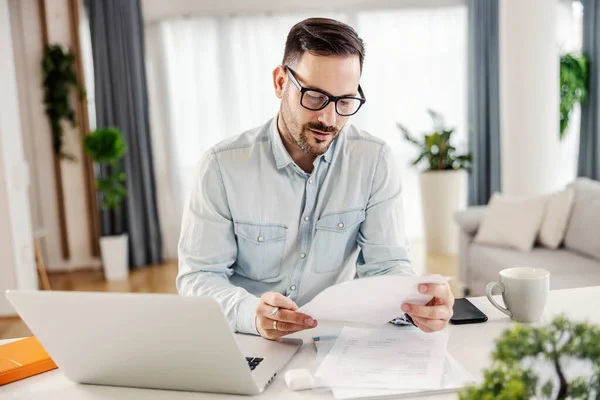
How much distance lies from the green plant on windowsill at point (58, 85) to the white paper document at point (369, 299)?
4.53 meters

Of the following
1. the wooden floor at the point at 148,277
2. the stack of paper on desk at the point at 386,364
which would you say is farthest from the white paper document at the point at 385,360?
the wooden floor at the point at 148,277

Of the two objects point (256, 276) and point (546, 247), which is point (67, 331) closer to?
point (256, 276)

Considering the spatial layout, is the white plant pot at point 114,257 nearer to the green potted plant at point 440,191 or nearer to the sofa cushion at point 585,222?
the green potted plant at point 440,191

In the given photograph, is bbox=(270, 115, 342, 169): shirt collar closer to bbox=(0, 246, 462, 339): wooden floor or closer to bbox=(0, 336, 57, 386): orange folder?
bbox=(0, 336, 57, 386): orange folder

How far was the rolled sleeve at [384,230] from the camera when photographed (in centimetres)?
166

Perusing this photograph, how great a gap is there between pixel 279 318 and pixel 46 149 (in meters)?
4.64

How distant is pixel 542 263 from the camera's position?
134 inches

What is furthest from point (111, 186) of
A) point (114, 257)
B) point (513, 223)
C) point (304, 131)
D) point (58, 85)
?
point (304, 131)

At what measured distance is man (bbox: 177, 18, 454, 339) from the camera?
1.58m

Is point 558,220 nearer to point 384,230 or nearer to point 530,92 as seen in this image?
point 530,92

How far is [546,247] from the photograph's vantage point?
3754mm

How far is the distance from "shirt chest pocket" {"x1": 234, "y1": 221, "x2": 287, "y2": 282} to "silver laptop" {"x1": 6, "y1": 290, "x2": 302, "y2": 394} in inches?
21.4

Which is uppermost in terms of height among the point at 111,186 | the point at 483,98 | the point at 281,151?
the point at 483,98

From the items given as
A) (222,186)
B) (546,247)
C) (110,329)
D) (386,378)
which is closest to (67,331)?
(110,329)
